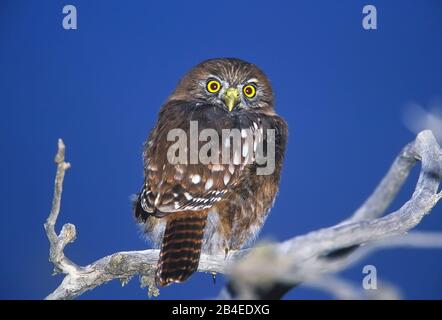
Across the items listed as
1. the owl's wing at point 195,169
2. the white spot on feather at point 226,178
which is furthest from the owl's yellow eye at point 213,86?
the white spot on feather at point 226,178

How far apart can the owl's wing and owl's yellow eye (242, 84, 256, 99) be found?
0.49ft

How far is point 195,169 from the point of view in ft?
6.59

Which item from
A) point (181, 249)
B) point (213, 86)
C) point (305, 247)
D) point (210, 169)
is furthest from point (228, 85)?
point (305, 247)

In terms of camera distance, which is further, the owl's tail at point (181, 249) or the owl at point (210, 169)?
the owl at point (210, 169)

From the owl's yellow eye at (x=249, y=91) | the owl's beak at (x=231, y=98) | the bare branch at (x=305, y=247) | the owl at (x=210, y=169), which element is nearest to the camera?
the bare branch at (x=305, y=247)

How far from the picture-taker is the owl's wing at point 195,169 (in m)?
1.96

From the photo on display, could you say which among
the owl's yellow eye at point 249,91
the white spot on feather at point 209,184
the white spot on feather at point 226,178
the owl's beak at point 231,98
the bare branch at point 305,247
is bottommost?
the bare branch at point 305,247

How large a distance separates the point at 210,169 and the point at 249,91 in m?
0.55

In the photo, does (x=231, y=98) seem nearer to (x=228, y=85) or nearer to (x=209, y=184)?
(x=228, y=85)

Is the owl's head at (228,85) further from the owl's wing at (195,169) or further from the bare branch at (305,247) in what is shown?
the bare branch at (305,247)

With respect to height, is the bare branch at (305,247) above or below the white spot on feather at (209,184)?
below

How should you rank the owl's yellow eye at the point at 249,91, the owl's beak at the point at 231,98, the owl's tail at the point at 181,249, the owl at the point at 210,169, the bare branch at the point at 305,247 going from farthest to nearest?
1. the owl's yellow eye at the point at 249,91
2. the owl's beak at the point at 231,98
3. the owl at the point at 210,169
4. the owl's tail at the point at 181,249
5. the bare branch at the point at 305,247

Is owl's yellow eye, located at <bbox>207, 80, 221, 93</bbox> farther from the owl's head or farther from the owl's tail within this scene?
the owl's tail
